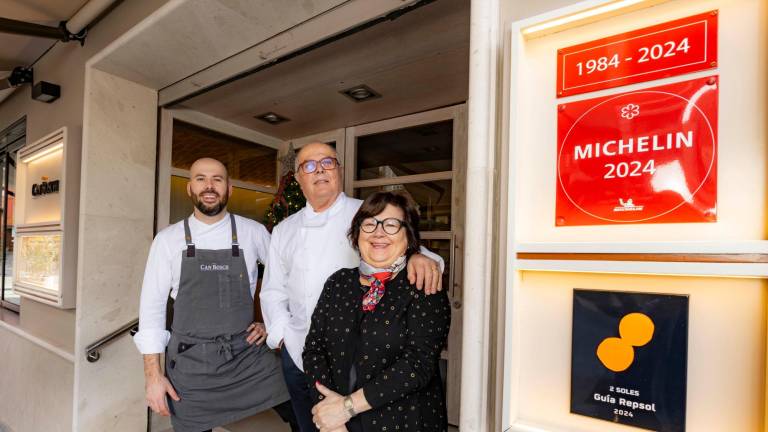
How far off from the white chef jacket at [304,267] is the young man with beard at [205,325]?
263mm

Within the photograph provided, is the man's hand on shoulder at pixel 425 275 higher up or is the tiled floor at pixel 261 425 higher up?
the man's hand on shoulder at pixel 425 275

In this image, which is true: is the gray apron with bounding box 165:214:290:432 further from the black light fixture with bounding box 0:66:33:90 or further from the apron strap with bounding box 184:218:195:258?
the black light fixture with bounding box 0:66:33:90

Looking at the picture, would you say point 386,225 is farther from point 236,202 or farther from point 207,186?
point 236,202

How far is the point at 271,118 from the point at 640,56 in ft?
10.8

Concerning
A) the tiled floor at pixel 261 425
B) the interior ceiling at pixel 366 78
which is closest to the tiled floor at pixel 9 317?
the tiled floor at pixel 261 425

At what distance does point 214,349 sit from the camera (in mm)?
2076

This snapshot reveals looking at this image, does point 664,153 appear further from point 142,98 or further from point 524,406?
point 142,98

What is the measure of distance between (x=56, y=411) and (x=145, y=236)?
55.1 inches

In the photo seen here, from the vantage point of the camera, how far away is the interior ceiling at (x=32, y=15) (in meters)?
2.75

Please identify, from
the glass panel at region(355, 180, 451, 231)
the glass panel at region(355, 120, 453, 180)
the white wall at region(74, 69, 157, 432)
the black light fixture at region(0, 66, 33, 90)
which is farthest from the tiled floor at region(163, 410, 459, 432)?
the black light fixture at region(0, 66, 33, 90)

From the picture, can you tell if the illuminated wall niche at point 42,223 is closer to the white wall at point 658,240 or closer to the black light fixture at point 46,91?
the black light fixture at point 46,91

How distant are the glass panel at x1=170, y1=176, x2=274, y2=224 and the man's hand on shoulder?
108 inches

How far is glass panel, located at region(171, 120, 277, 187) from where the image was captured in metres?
3.55

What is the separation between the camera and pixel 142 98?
9.48 feet
